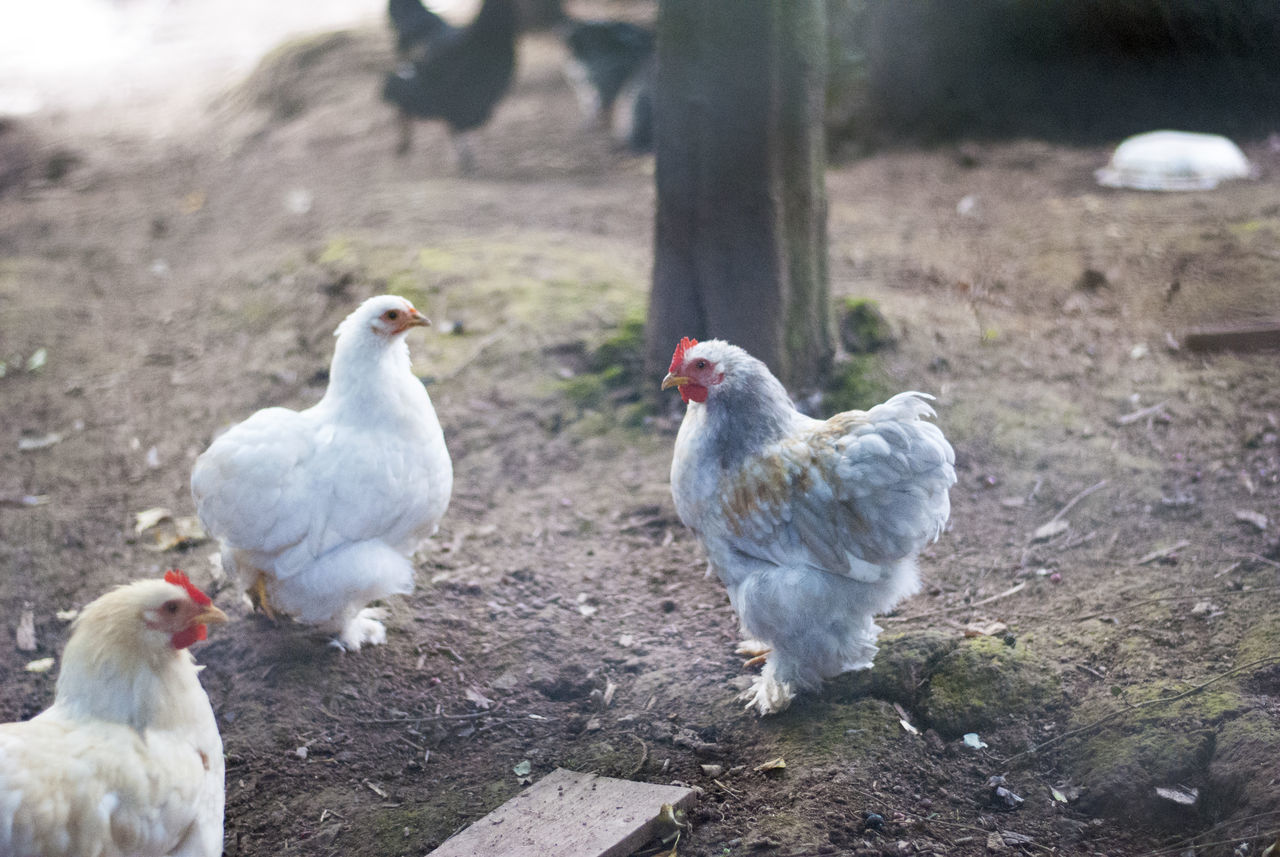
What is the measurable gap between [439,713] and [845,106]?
7710 millimetres

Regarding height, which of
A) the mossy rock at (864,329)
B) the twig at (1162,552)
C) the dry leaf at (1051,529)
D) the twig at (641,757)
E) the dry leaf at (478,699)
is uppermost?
the mossy rock at (864,329)

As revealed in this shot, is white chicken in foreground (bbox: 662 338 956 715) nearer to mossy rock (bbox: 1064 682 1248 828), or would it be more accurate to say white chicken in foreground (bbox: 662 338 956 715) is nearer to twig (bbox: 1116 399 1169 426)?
mossy rock (bbox: 1064 682 1248 828)

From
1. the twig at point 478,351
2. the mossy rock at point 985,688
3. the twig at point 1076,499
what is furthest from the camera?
the twig at point 478,351

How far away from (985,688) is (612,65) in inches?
341

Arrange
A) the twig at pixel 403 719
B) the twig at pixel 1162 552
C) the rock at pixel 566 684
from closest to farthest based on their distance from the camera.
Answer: the twig at pixel 403 719, the rock at pixel 566 684, the twig at pixel 1162 552

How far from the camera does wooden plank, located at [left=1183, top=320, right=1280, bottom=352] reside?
277cm

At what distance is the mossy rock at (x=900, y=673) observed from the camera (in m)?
3.20

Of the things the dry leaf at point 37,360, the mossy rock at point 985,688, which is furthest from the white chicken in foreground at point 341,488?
the dry leaf at point 37,360

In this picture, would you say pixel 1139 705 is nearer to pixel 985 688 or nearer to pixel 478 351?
pixel 985 688

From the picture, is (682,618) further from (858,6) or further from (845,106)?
(858,6)

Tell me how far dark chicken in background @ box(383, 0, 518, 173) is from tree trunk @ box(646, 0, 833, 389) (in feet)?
17.0

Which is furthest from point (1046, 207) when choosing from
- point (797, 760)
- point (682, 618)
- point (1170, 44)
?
point (797, 760)

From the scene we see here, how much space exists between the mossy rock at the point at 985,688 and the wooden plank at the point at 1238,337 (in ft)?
3.84

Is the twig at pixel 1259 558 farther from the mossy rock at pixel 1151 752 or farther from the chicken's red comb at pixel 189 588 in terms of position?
the chicken's red comb at pixel 189 588
